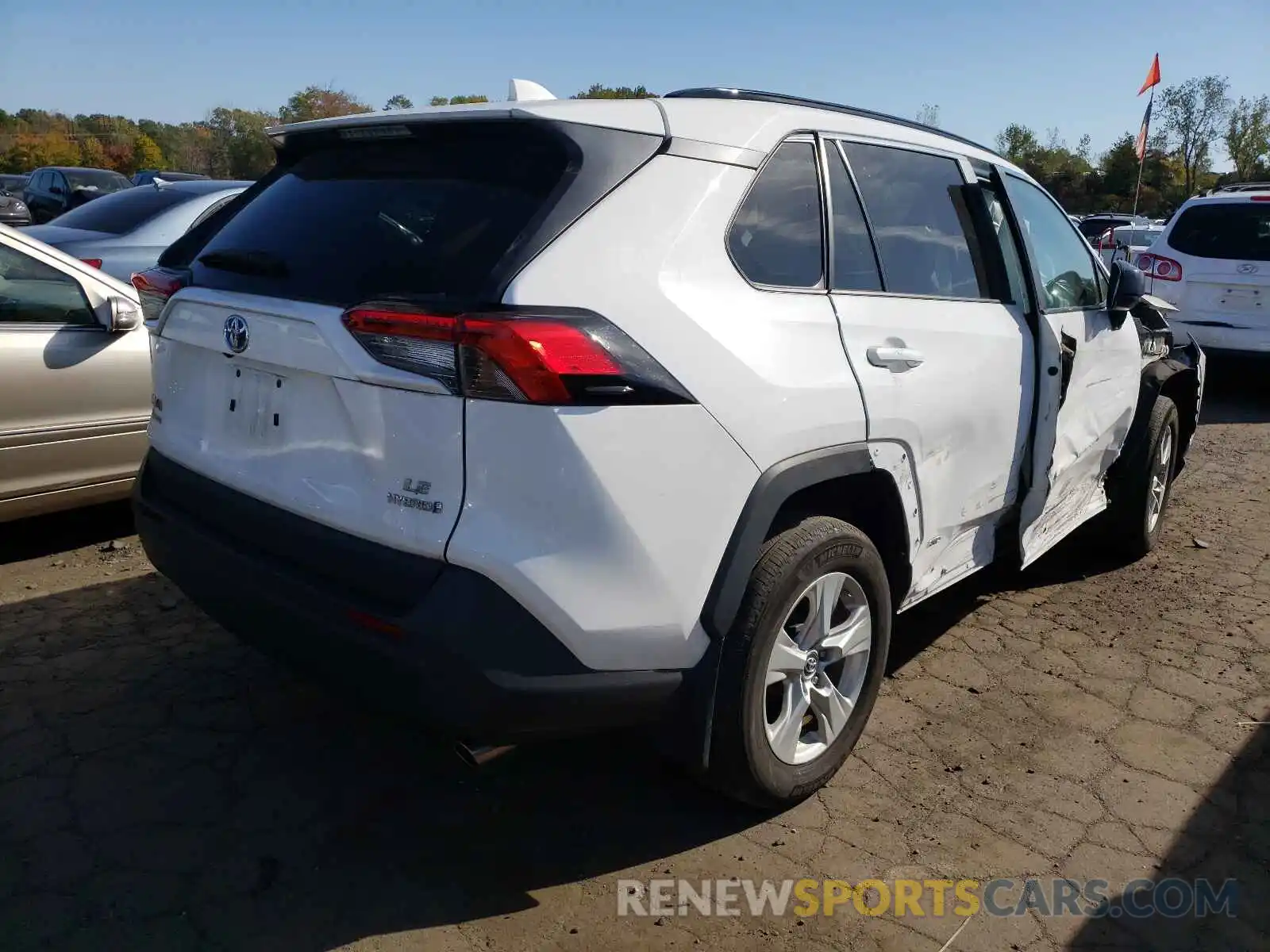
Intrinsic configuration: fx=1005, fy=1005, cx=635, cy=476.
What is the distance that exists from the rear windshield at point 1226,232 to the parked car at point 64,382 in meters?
8.77

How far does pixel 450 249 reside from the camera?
2.21m

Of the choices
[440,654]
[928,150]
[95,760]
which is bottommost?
[95,760]

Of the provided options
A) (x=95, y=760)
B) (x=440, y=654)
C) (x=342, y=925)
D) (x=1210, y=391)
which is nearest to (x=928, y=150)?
(x=440, y=654)

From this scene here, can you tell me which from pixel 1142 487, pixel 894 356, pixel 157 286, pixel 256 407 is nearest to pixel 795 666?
pixel 894 356

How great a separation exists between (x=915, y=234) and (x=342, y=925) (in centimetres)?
256

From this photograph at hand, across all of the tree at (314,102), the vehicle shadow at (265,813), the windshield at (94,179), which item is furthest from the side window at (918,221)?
the tree at (314,102)

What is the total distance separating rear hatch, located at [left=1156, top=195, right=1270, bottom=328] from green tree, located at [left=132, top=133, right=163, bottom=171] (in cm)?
6377

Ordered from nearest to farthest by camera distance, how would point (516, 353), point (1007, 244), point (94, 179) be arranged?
1. point (516, 353)
2. point (1007, 244)
3. point (94, 179)

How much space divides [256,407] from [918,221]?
212cm

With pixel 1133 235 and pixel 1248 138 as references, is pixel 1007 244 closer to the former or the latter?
pixel 1133 235

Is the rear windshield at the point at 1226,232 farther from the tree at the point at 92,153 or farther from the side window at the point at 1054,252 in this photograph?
the tree at the point at 92,153

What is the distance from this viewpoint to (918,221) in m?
3.27

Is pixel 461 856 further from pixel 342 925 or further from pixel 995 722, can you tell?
pixel 995 722

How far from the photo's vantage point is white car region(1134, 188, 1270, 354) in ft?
28.9
